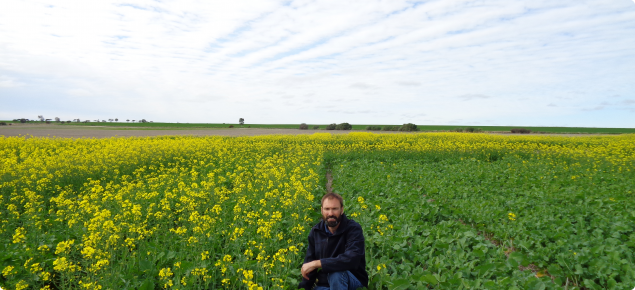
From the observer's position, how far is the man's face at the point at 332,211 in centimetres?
375

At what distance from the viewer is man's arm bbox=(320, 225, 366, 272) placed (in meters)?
3.65

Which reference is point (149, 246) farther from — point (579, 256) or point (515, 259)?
point (579, 256)

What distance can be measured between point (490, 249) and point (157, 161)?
44.5 feet

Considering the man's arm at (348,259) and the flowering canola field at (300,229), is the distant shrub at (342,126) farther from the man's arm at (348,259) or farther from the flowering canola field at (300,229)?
the man's arm at (348,259)

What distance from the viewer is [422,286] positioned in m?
3.97

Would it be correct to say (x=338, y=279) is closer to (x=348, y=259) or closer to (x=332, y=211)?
(x=348, y=259)

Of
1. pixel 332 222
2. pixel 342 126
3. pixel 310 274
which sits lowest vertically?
pixel 310 274

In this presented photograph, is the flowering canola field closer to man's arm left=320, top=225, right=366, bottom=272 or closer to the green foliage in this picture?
the green foliage

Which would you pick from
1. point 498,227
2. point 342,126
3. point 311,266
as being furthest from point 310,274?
point 342,126

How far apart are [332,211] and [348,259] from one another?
0.61m

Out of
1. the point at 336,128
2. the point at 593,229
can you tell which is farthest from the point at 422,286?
the point at 336,128

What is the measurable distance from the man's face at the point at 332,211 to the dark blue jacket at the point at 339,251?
0.63 ft

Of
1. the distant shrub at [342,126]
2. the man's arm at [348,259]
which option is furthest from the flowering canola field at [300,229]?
the distant shrub at [342,126]

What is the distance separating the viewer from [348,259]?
3650 millimetres
